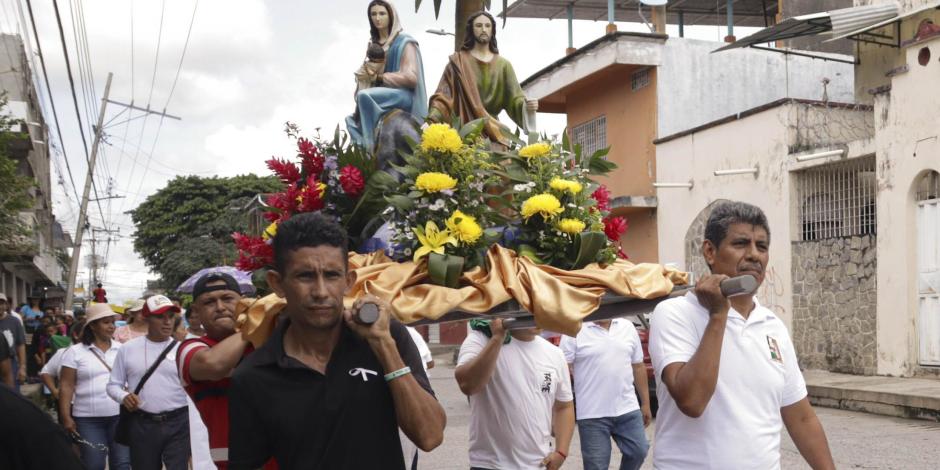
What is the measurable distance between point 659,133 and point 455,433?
13990 millimetres

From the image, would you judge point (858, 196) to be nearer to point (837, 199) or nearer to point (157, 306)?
point (837, 199)

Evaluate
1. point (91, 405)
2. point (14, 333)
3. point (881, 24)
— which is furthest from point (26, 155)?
point (91, 405)

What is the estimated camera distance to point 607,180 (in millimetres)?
27469

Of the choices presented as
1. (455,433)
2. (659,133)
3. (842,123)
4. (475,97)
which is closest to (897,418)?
(455,433)

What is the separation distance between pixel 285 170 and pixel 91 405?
15.6 feet

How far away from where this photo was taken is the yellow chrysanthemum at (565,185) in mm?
4711

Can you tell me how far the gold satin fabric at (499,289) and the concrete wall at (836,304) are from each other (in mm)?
15519

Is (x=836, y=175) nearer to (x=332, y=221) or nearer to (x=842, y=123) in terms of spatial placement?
(x=842, y=123)

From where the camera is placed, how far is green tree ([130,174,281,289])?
6000 centimetres

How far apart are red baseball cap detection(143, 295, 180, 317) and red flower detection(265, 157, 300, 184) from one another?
9.49ft

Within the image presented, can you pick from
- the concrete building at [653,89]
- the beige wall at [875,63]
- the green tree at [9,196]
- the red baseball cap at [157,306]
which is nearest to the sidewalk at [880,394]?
the beige wall at [875,63]

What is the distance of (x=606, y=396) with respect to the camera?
7.86 metres

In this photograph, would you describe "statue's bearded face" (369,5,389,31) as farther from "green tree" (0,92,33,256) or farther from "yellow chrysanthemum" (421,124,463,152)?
Answer: "green tree" (0,92,33,256)

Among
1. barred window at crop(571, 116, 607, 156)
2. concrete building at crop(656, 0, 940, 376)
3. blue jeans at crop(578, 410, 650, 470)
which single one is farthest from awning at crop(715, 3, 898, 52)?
blue jeans at crop(578, 410, 650, 470)
